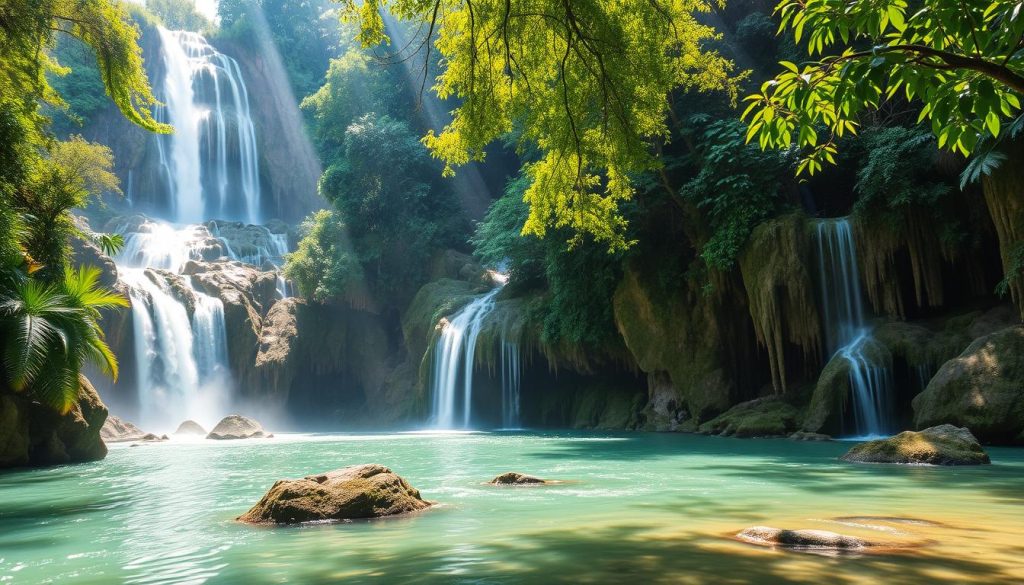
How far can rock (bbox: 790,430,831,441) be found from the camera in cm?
1656

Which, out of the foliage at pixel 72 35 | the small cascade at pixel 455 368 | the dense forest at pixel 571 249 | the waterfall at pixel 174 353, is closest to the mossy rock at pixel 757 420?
the dense forest at pixel 571 249

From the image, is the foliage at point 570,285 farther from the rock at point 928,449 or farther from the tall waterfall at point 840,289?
the rock at point 928,449

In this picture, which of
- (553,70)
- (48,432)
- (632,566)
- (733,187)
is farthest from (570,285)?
(632,566)

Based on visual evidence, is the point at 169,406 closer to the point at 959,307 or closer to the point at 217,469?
the point at 217,469

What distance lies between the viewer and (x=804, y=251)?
18.8m

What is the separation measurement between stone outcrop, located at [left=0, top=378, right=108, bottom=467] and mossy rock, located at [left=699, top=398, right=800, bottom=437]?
1543 centimetres

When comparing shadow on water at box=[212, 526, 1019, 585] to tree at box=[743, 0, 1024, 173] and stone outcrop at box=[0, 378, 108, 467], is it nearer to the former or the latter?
tree at box=[743, 0, 1024, 173]

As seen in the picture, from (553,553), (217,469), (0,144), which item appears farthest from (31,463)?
(553,553)

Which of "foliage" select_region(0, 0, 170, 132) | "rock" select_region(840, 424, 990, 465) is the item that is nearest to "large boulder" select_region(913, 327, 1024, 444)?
"rock" select_region(840, 424, 990, 465)

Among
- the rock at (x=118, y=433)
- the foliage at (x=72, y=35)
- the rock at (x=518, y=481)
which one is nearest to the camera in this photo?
the rock at (x=518, y=481)

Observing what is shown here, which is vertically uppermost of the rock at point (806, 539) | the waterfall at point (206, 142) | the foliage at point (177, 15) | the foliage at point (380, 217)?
the foliage at point (177, 15)

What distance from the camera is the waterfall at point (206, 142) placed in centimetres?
4844

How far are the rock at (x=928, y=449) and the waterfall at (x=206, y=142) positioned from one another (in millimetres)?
45549

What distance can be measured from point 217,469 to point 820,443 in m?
12.5
